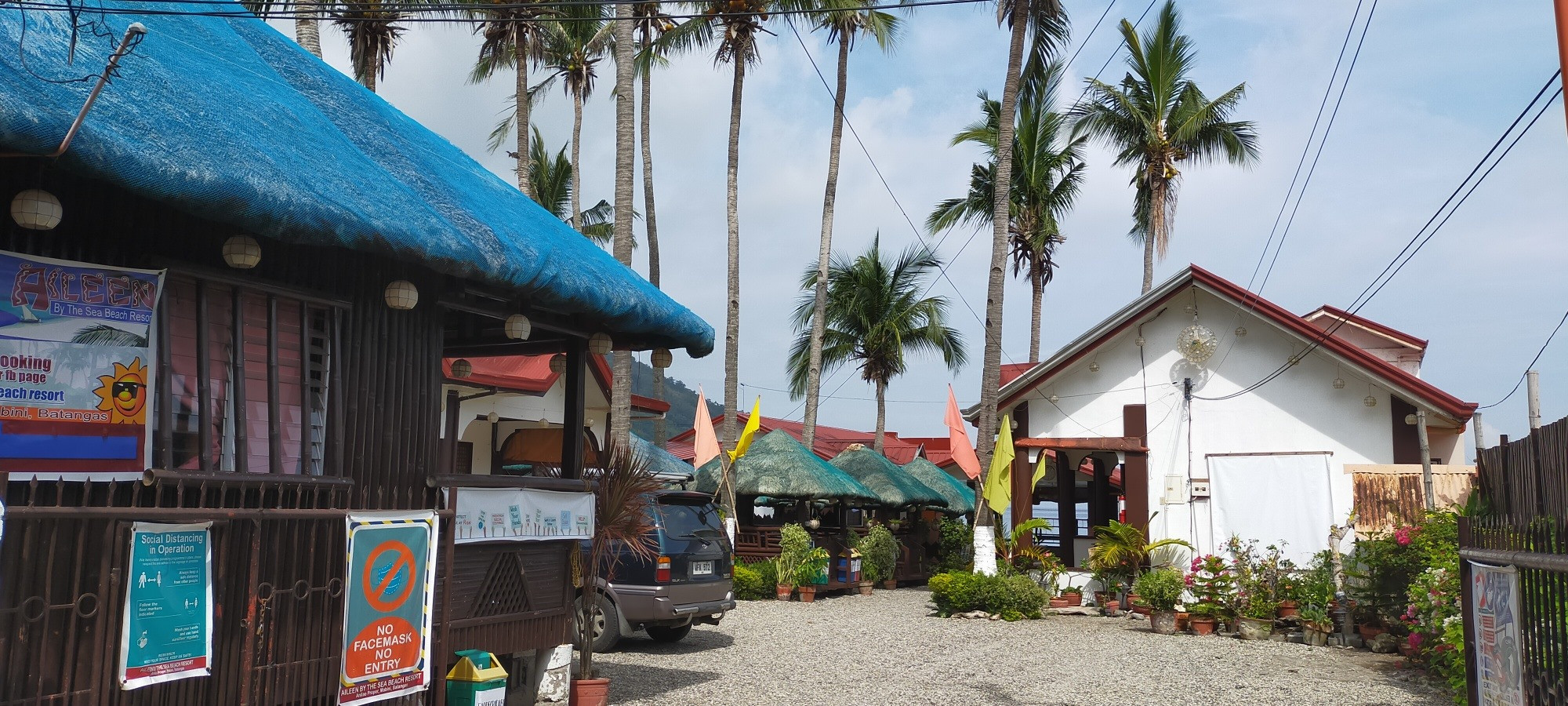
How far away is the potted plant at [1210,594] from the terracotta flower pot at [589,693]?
10644mm

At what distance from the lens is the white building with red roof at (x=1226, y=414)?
61.2 ft

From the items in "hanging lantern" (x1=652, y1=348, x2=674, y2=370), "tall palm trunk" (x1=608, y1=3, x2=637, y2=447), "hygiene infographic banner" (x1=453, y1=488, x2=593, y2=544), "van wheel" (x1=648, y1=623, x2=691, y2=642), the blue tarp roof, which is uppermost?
"tall palm trunk" (x1=608, y1=3, x2=637, y2=447)

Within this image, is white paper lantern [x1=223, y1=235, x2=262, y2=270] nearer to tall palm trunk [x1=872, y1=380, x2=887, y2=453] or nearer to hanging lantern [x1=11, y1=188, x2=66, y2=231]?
hanging lantern [x1=11, y1=188, x2=66, y2=231]

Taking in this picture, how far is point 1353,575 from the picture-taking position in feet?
52.4

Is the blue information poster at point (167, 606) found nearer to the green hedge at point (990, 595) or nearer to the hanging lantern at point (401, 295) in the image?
the hanging lantern at point (401, 295)

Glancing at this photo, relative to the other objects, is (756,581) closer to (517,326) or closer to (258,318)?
(517,326)

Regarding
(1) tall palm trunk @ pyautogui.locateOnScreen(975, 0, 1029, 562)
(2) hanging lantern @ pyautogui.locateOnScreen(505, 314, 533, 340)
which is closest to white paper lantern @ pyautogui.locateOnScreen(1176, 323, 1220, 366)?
(1) tall palm trunk @ pyautogui.locateOnScreen(975, 0, 1029, 562)

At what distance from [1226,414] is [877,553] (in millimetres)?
8672

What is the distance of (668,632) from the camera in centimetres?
1487

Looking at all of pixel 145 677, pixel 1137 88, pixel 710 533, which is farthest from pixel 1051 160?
pixel 145 677

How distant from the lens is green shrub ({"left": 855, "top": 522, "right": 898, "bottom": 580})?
25.5 meters

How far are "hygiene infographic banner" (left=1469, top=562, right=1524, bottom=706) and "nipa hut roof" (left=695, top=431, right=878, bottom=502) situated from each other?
1670cm

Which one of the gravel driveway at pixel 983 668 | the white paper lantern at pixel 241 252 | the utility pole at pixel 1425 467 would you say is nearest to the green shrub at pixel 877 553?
the gravel driveway at pixel 983 668

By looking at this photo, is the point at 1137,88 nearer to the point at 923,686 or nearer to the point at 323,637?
the point at 923,686
